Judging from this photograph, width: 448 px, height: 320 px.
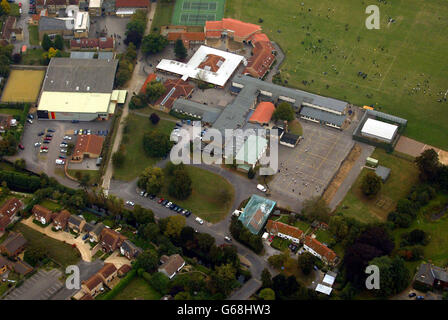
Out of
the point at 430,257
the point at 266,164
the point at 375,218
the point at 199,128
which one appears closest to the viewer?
the point at 430,257

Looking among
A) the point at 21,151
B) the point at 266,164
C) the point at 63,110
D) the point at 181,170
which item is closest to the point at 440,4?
the point at 266,164

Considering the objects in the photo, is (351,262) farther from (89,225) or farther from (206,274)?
(89,225)

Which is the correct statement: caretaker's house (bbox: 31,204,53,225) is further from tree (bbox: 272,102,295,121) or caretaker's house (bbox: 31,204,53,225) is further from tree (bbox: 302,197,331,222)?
tree (bbox: 272,102,295,121)

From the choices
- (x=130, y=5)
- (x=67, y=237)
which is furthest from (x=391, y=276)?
(x=130, y=5)

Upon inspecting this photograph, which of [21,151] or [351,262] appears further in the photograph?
[21,151]

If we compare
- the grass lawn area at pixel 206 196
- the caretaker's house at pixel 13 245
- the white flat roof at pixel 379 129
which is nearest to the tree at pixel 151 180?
the grass lawn area at pixel 206 196

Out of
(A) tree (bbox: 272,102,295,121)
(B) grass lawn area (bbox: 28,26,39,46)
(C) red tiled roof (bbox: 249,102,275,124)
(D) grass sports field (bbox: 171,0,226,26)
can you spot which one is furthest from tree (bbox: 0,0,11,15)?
(A) tree (bbox: 272,102,295,121)
